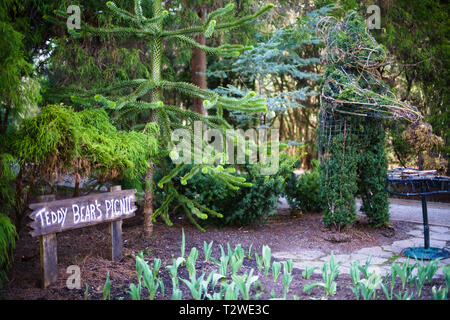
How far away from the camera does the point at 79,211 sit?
141 inches

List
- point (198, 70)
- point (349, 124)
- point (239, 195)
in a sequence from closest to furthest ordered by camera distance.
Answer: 1. point (349, 124)
2. point (239, 195)
3. point (198, 70)

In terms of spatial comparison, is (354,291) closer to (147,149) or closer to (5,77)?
(147,149)

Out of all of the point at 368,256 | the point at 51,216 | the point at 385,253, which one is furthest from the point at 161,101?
the point at 385,253

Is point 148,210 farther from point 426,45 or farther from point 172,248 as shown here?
point 426,45

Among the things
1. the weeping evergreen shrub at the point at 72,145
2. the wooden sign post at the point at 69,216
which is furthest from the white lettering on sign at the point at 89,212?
the weeping evergreen shrub at the point at 72,145

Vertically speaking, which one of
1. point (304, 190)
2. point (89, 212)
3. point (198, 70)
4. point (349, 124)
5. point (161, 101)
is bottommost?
point (304, 190)

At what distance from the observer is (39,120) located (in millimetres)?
3289

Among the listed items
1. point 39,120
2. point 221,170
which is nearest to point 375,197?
point 221,170

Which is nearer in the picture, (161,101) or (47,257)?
(47,257)

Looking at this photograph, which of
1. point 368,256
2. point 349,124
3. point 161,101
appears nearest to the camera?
point 161,101

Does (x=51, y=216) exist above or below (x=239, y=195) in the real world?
above

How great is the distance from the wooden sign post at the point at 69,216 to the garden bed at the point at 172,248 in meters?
0.22

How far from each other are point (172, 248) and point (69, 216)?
162cm

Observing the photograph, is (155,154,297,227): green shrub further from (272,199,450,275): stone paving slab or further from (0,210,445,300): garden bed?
(272,199,450,275): stone paving slab
